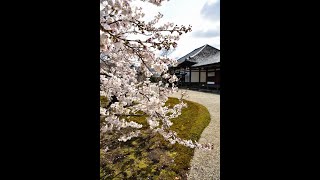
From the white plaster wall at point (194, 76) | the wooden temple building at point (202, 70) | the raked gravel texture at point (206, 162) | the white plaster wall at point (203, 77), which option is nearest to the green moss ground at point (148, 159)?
the raked gravel texture at point (206, 162)

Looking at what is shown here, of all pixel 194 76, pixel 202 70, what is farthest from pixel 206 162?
pixel 194 76

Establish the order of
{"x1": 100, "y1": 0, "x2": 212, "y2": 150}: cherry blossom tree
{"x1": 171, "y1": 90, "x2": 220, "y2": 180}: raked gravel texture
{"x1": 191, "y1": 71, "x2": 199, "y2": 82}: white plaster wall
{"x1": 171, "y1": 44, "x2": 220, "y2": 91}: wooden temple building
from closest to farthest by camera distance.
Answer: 1. {"x1": 100, "y1": 0, "x2": 212, "y2": 150}: cherry blossom tree
2. {"x1": 171, "y1": 90, "x2": 220, "y2": 180}: raked gravel texture
3. {"x1": 171, "y1": 44, "x2": 220, "y2": 91}: wooden temple building
4. {"x1": 191, "y1": 71, "x2": 199, "y2": 82}: white plaster wall

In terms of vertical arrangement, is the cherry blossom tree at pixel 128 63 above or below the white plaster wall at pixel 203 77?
below

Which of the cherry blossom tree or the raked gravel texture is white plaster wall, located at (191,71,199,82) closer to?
the raked gravel texture

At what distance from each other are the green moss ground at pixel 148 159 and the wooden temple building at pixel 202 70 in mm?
→ 9723

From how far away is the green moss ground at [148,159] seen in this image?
11.8ft

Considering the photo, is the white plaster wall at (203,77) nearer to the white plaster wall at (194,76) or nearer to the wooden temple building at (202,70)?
→ the wooden temple building at (202,70)

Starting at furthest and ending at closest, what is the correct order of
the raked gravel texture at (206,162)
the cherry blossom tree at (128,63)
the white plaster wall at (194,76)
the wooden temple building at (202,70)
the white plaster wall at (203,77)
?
the white plaster wall at (194,76)
the white plaster wall at (203,77)
the wooden temple building at (202,70)
the raked gravel texture at (206,162)
the cherry blossom tree at (128,63)

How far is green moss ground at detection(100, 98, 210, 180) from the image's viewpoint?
3591 millimetres

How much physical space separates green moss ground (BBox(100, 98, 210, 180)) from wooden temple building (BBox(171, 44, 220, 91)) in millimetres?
9723

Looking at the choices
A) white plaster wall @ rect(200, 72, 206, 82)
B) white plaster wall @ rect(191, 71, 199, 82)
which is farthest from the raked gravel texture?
white plaster wall @ rect(191, 71, 199, 82)
